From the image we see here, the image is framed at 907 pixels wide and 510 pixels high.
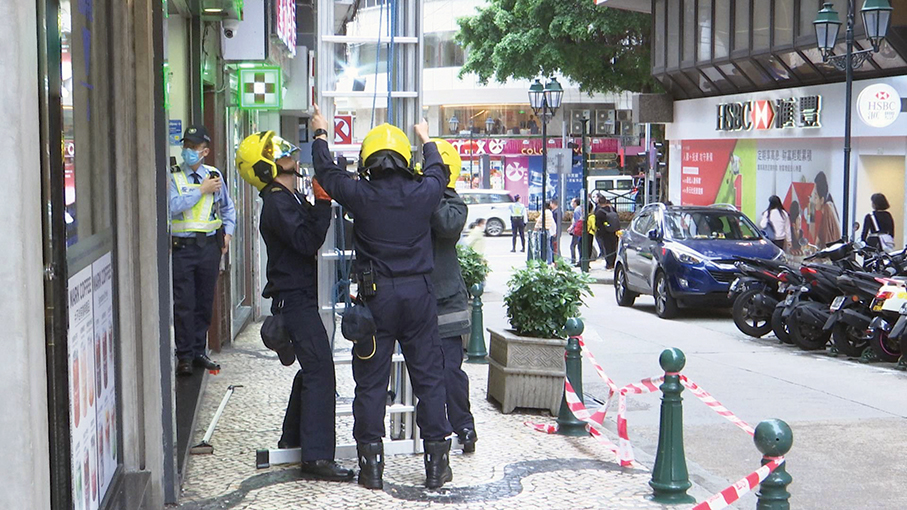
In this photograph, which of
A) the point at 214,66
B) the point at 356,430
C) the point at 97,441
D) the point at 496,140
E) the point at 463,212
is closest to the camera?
the point at 97,441

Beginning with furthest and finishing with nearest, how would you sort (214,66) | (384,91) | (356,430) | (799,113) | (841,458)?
(799,113) < (214,66) < (384,91) < (841,458) < (356,430)

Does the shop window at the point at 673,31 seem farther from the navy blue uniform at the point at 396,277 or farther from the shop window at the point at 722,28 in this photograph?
the navy blue uniform at the point at 396,277

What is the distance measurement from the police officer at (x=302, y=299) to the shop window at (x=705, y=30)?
23480mm

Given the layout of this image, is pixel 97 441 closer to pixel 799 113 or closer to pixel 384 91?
pixel 384 91

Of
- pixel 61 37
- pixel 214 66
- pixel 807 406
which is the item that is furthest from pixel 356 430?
pixel 214 66

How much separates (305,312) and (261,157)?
920mm

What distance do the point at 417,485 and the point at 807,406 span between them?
476 cm

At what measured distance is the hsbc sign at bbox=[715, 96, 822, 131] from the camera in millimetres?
24500

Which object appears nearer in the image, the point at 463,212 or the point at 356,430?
the point at 356,430

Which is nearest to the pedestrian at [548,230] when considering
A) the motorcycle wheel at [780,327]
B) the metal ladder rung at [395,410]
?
the motorcycle wheel at [780,327]

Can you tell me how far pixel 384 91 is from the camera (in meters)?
9.98

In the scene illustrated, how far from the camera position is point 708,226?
1861 centimetres

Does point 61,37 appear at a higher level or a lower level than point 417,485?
higher

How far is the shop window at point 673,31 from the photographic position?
30406 millimetres
